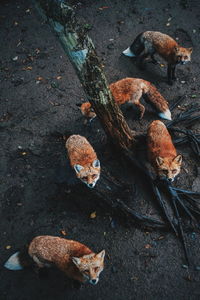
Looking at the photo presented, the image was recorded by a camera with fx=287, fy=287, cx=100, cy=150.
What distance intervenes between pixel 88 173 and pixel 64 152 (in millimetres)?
1594

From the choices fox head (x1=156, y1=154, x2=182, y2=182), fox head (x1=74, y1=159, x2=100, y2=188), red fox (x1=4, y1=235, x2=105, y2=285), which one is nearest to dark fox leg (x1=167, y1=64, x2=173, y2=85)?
fox head (x1=156, y1=154, x2=182, y2=182)

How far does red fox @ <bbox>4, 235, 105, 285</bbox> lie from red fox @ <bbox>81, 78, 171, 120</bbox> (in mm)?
2948

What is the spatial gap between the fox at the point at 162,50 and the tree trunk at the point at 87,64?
2.39 metres

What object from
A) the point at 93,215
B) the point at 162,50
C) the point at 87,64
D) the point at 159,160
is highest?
the point at 87,64

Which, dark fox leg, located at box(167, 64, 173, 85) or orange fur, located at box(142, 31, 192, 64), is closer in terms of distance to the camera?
orange fur, located at box(142, 31, 192, 64)

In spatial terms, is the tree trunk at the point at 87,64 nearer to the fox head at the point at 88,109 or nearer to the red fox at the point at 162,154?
the red fox at the point at 162,154

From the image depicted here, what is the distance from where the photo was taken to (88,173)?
4.88m

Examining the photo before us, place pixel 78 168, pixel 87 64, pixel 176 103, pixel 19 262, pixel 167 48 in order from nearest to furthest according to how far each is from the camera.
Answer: pixel 87 64 → pixel 19 262 → pixel 78 168 → pixel 176 103 → pixel 167 48

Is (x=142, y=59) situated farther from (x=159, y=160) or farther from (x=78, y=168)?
(x=78, y=168)

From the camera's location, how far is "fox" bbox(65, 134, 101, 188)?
16.1ft

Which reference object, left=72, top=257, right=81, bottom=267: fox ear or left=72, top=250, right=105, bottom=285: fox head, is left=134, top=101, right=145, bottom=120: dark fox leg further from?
left=72, top=257, right=81, bottom=267: fox ear

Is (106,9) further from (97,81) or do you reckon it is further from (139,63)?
(97,81)

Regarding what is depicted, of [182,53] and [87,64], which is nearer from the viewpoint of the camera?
[87,64]

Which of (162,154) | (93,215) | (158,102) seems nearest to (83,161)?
(93,215)
